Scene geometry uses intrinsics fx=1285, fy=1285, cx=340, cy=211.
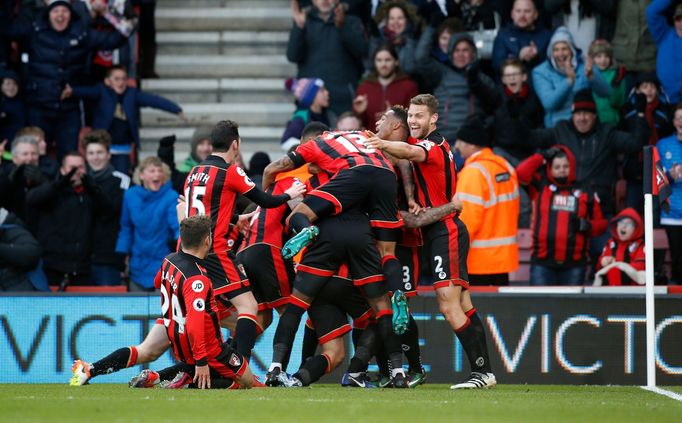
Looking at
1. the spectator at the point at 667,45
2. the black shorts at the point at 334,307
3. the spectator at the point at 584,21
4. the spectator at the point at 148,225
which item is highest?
the spectator at the point at 584,21

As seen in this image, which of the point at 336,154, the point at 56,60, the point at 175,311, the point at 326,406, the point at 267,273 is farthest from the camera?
the point at 56,60

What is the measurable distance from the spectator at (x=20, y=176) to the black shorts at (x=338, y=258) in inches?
183

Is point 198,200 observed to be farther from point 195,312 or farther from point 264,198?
point 195,312

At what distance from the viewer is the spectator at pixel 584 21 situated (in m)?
15.9

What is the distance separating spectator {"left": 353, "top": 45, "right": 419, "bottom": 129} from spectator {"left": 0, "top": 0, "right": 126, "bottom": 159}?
129 inches

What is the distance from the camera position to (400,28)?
50.9 ft

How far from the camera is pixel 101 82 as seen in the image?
16125mm

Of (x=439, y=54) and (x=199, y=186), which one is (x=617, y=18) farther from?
(x=199, y=186)

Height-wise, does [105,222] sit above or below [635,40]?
below

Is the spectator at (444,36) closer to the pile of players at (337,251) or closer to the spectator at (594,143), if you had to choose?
the spectator at (594,143)

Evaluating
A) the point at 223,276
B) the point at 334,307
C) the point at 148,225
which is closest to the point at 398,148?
the point at 334,307

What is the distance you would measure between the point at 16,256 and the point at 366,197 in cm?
437

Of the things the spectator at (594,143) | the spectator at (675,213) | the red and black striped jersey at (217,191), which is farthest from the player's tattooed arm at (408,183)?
the spectator at (675,213)

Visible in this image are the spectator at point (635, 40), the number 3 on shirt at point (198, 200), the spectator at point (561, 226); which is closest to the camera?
the number 3 on shirt at point (198, 200)
